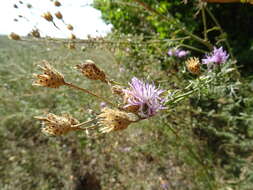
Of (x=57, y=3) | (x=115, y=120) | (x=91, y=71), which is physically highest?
(x=57, y=3)

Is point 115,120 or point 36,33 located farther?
point 36,33

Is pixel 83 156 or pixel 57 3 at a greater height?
pixel 57 3

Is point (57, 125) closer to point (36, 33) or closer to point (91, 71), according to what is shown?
point (91, 71)

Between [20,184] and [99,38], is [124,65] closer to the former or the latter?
[99,38]

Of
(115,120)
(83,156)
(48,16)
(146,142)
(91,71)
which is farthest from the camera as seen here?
(83,156)

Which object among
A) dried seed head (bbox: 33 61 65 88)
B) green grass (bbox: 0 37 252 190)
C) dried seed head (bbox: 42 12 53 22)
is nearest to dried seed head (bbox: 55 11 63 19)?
dried seed head (bbox: 42 12 53 22)

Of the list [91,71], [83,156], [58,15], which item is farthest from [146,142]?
[91,71]
